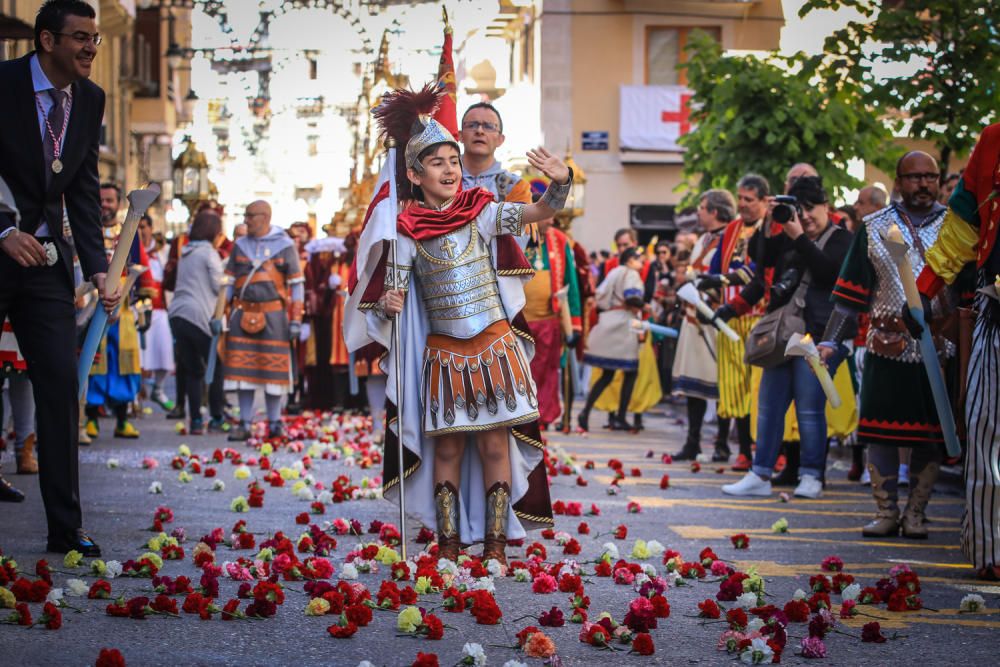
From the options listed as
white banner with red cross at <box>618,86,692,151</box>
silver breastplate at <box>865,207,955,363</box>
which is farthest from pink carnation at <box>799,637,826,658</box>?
white banner with red cross at <box>618,86,692,151</box>

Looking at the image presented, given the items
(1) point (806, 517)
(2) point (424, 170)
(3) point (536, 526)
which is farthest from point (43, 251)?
(1) point (806, 517)

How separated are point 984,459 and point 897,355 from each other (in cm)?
188

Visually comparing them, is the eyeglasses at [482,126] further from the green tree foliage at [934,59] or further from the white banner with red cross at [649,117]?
the white banner with red cross at [649,117]

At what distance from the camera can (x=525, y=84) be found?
1519 inches

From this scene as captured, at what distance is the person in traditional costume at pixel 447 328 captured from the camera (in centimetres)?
711

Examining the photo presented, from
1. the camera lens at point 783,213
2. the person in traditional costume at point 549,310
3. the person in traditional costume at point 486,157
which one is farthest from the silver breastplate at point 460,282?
the person in traditional costume at point 549,310

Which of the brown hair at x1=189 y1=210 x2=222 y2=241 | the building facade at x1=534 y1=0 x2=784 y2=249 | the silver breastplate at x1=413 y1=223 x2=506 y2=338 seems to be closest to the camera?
the silver breastplate at x1=413 y1=223 x2=506 y2=338

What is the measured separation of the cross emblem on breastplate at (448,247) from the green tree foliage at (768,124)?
10.9 metres

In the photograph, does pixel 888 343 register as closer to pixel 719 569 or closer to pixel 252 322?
pixel 719 569

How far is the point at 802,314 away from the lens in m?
10.5

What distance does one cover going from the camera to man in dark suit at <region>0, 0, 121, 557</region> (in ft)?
22.5

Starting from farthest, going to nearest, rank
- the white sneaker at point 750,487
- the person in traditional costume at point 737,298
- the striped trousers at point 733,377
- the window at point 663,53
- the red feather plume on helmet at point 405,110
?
the window at point 663,53
the striped trousers at point 733,377
the person in traditional costume at point 737,298
the white sneaker at point 750,487
the red feather plume on helmet at point 405,110

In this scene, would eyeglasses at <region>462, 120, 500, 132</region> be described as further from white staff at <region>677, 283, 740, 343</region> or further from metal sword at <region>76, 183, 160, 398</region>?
white staff at <region>677, 283, 740, 343</region>

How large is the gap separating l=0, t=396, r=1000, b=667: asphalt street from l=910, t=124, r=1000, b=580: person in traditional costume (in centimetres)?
27
